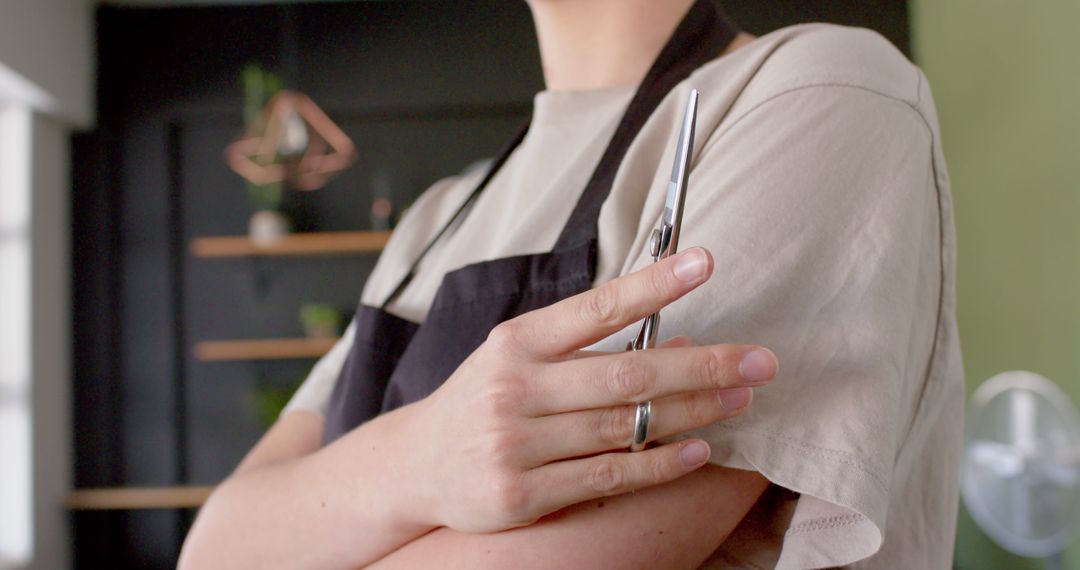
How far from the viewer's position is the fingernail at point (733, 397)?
0.42 metres

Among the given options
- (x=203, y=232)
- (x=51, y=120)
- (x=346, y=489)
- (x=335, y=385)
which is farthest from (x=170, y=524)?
(x=346, y=489)

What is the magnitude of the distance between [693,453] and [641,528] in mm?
57

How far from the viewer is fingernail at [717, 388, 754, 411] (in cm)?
42

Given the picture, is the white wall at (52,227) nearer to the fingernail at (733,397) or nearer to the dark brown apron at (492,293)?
the dark brown apron at (492,293)

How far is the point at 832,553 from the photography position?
1.42 feet

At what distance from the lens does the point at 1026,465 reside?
92.4 inches

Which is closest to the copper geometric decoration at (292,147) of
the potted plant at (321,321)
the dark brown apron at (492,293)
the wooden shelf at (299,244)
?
the wooden shelf at (299,244)

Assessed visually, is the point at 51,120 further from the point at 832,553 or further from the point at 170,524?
the point at 832,553

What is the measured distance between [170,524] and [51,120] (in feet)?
6.78

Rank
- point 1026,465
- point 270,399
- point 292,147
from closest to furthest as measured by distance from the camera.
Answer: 1. point 1026,465
2. point 292,147
3. point 270,399

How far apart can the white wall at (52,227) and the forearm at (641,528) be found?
4.02m

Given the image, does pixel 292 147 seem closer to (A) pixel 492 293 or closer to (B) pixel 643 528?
(A) pixel 492 293

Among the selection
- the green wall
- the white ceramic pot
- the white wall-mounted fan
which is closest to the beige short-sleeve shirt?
the green wall

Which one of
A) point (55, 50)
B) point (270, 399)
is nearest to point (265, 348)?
point (270, 399)
